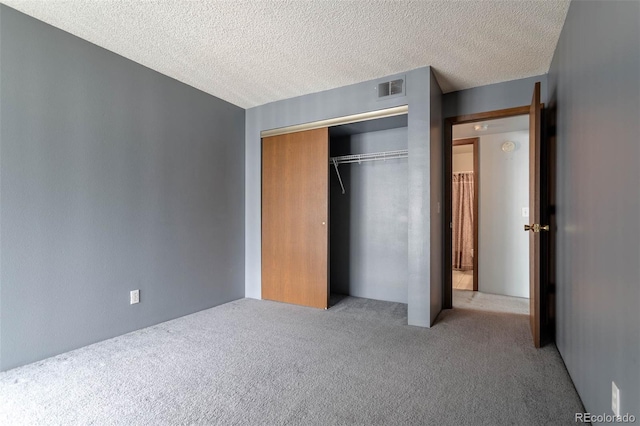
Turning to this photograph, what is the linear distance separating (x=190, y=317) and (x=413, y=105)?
2935 mm

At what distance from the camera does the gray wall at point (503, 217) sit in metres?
4.05

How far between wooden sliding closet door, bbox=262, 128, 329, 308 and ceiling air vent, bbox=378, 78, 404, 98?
2.30 feet

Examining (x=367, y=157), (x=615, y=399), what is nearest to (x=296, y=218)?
(x=367, y=157)

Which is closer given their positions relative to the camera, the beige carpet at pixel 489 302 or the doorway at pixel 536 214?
the doorway at pixel 536 214

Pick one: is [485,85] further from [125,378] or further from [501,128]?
[125,378]

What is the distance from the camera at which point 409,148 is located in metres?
2.93

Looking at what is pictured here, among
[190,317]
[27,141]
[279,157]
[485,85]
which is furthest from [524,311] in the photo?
[27,141]

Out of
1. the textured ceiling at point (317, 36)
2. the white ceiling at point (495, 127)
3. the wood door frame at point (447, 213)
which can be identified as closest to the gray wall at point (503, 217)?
the white ceiling at point (495, 127)

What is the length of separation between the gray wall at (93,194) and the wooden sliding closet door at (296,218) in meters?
0.61

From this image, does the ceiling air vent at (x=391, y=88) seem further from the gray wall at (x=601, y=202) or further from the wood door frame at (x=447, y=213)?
the gray wall at (x=601, y=202)

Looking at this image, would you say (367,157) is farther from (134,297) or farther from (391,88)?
(134,297)

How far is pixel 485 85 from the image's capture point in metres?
3.25

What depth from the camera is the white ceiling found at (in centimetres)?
367

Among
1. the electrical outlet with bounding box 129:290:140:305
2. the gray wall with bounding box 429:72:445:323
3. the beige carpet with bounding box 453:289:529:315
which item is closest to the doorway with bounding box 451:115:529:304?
the beige carpet with bounding box 453:289:529:315
